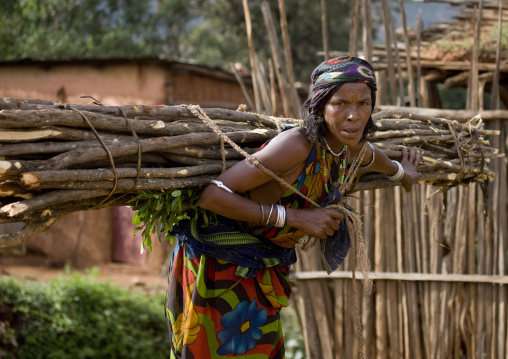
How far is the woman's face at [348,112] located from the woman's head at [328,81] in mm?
26

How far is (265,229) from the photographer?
8.24 feet

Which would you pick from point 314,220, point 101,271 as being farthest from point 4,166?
point 101,271

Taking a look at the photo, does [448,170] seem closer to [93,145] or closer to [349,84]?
[349,84]

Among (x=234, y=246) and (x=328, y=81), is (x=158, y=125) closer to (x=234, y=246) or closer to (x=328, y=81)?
(x=234, y=246)

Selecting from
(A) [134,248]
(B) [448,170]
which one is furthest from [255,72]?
(A) [134,248]

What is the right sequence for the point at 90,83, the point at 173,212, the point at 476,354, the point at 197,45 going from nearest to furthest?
the point at 173,212, the point at 476,354, the point at 90,83, the point at 197,45

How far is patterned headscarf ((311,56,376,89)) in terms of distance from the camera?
238 cm

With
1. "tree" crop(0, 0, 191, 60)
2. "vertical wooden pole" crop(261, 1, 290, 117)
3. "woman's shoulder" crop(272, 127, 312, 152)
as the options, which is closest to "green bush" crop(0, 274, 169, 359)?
"vertical wooden pole" crop(261, 1, 290, 117)

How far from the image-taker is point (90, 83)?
936cm

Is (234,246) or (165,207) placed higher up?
(165,207)

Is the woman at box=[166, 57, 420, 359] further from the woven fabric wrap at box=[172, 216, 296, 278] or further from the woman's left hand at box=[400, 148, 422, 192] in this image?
the woman's left hand at box=[400, 148, 422, 192]

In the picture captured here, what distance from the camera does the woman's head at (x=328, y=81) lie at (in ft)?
7.84

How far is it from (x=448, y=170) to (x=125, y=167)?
2002mm

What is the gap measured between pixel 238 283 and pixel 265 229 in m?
0.30
